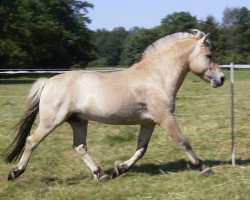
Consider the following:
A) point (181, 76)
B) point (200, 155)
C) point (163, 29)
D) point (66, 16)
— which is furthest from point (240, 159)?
point (163, 29)

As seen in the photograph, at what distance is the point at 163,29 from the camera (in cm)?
8031

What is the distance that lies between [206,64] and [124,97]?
4.02 ft

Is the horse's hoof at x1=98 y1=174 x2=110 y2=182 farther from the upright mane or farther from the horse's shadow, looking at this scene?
the upright mane

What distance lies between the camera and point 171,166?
711 centimetres

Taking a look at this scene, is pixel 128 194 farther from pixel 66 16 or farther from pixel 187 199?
pixel 66 16

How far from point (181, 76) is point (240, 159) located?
1700 mm

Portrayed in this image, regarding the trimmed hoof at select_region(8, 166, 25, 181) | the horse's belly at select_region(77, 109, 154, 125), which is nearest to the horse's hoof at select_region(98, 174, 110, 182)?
the horse's belly at select_region(77, 109, 154, 125)

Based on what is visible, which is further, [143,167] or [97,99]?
[143,167]

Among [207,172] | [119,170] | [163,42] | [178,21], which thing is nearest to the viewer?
[207,172]

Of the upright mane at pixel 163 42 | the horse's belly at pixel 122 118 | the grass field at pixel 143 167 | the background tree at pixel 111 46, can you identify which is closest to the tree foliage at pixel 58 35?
the grass field at pixel 143 167

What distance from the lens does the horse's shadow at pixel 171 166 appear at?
270 inches

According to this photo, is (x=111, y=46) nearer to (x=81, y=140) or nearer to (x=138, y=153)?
(x=81, y=140)

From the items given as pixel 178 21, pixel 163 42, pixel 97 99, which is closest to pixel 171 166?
pixel 97 99

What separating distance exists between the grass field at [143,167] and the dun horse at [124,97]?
0.31 m
